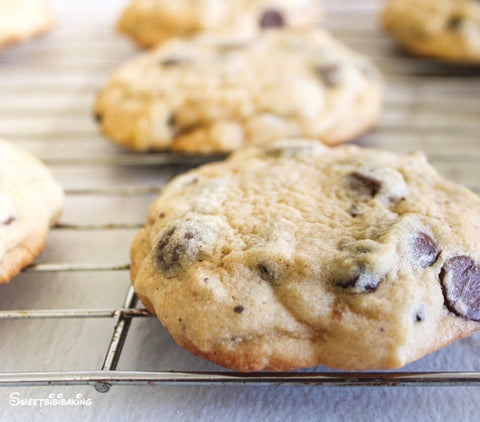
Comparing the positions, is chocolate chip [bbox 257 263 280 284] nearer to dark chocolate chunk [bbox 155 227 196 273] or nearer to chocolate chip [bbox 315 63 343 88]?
dark chocolate chunk [bbox 155 227 196 273]

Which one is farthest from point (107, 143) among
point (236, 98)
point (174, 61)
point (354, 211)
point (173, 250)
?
point (354, 211)

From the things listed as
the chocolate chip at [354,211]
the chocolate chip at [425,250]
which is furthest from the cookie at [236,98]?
the chocolate chip at [425,250]

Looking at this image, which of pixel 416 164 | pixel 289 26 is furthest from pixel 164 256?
pixel 289 26

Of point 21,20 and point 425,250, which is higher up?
point 21,20

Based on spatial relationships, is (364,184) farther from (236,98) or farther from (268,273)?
(236,98)

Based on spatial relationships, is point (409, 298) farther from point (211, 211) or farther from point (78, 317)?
point (78, 317)

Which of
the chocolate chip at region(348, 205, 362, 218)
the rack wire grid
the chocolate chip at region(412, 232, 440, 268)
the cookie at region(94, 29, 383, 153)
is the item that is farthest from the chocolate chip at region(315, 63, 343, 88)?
the chocolate chip at region(412, 232, 440, 268)

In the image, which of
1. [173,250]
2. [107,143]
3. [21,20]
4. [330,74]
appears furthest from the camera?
[21,20]

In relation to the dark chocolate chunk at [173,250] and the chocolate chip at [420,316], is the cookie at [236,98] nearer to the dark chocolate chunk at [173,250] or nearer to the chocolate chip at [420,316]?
the dark chocolate chunk at [173,250]
